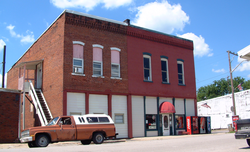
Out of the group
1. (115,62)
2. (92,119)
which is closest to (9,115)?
(92,119)

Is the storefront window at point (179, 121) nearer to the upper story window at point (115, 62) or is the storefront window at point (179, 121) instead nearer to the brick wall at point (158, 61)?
the brick wall at point (158, 61)

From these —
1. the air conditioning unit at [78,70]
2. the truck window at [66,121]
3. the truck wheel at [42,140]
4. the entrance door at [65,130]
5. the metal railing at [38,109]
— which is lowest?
the truck wheel at [42,140]

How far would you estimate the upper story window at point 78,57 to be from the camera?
20234mm

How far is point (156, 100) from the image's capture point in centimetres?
2458

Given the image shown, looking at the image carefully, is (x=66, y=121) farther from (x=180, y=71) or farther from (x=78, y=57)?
(x=180, y=71)

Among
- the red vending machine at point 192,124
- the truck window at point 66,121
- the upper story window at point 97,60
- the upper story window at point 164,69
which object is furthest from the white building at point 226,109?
the truck window at point 66,121

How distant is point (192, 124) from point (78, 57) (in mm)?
12828

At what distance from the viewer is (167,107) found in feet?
78.1

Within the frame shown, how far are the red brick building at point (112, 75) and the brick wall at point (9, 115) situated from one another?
0.98 metres

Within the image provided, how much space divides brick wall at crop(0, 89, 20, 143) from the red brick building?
98cm

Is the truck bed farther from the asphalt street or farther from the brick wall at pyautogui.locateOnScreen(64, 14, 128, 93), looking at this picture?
the brick wall at pyautogui.locateOnScreen(64, 14, 128, 93)

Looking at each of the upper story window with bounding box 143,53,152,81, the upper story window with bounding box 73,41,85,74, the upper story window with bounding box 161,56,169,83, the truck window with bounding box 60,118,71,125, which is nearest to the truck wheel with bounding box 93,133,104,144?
the truck window with bounding box 60,118,71,125

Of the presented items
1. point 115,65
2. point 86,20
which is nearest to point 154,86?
point 115,65

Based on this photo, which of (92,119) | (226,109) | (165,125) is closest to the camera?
(92,119)
